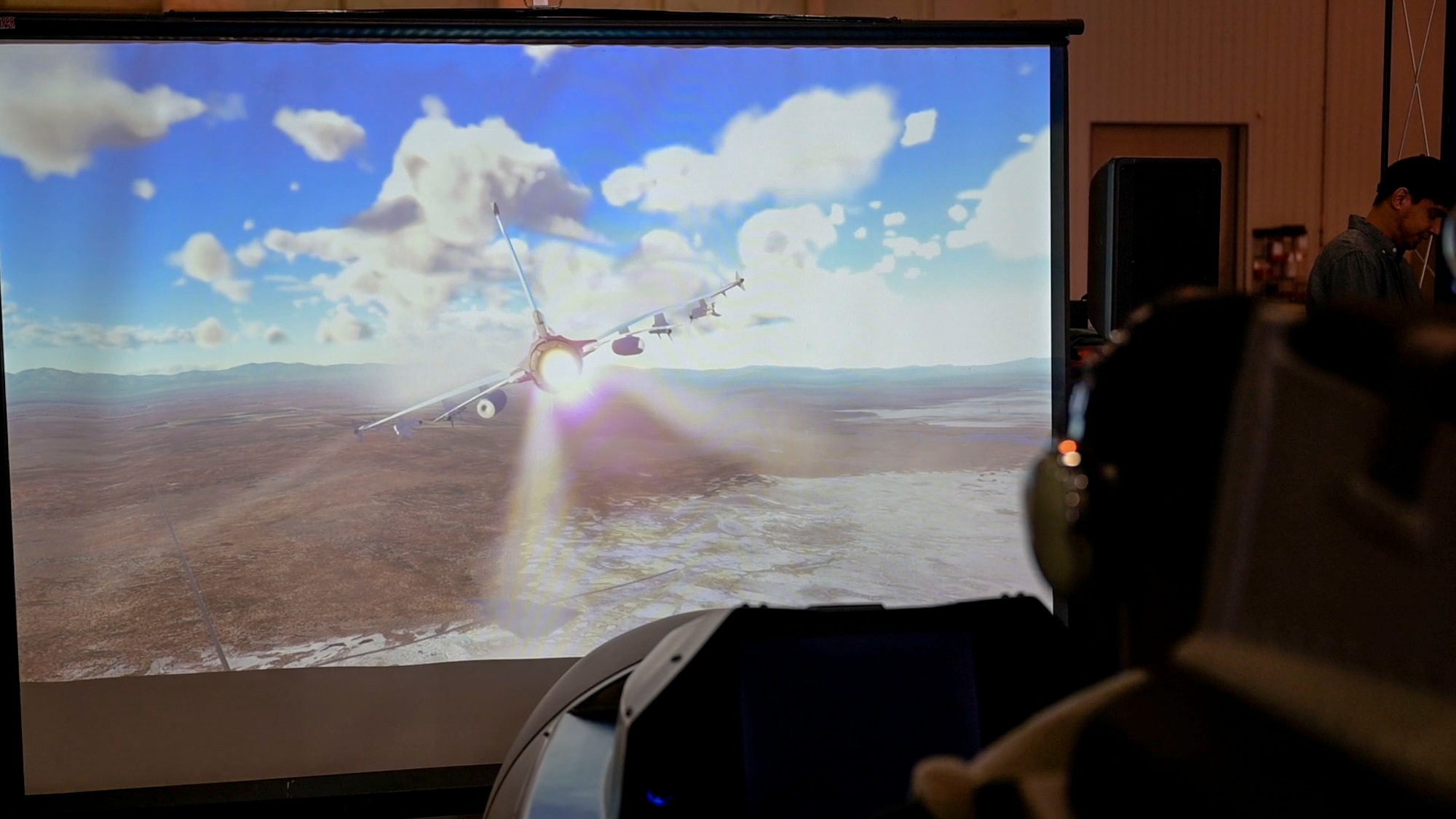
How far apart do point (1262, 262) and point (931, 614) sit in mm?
5216

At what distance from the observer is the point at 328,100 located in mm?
2312

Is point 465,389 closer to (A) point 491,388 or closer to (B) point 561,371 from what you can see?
(A) point 491,388

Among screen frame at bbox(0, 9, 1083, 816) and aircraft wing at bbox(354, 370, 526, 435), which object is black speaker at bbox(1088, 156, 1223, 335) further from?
aircraft wing at bbox(354, 370, 526, 435)

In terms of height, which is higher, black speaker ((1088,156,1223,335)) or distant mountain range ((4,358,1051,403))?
black speaker ((1088,156,1223,335))

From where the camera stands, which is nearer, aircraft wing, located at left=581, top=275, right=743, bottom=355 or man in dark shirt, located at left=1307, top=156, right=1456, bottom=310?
Result: aircraft wing, located at left=581, top=275, right=743, bottom=355

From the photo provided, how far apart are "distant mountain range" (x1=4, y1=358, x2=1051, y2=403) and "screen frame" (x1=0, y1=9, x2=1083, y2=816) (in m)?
0.19

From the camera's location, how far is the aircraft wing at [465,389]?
7.90 ft

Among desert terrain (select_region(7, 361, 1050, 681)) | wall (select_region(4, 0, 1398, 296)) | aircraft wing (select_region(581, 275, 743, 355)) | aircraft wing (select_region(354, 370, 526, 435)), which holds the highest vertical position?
wall (select_region(4, 0, 1398, 296))

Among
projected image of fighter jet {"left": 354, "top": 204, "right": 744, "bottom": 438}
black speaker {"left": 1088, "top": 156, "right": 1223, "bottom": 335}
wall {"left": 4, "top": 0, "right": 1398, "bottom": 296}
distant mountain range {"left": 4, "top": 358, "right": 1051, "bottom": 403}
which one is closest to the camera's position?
black speaker {"left": 1088, "top": 156, "right": 1223, "bottom": 335}

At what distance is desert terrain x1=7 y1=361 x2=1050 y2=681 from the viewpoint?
2312 millimetres

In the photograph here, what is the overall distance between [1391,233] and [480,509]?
8.75 ft

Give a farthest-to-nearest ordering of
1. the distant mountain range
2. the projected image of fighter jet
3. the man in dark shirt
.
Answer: the man in dark shirt, the projected image of fighter jet, the distant mountain range

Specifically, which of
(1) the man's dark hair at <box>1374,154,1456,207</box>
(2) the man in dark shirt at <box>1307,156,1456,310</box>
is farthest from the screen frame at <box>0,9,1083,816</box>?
(1) the man's dark hair at <box>1374,154,1456,207</box>

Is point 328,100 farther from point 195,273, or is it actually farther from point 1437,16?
point 1437,16
